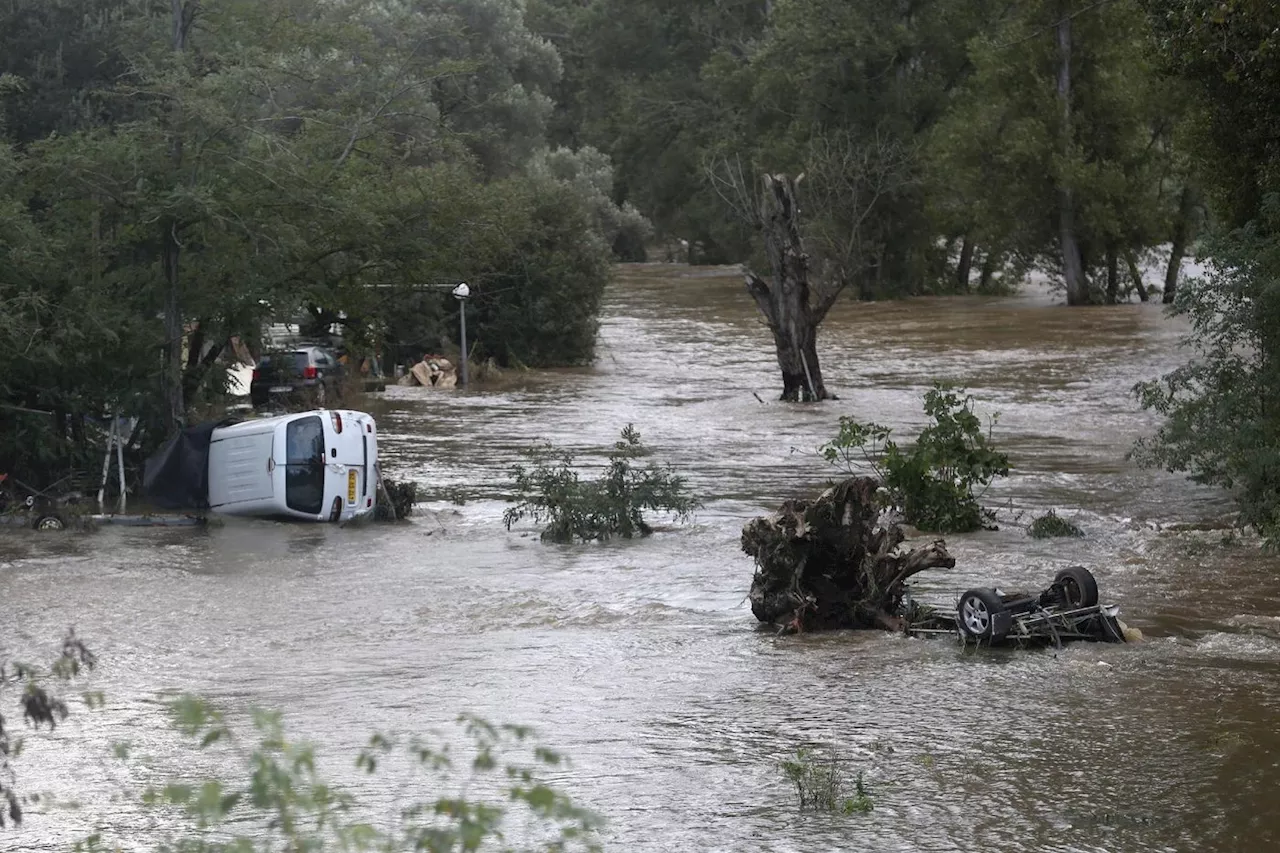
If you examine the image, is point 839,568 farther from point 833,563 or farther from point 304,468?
point 304,468

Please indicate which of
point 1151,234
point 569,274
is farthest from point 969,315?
point 569,274

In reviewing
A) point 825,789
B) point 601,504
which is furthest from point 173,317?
point 825,789

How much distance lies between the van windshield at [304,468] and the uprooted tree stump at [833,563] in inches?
335

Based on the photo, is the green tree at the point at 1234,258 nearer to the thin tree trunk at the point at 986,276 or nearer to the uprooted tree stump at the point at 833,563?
the uprooted tree stump at the point at 833,563

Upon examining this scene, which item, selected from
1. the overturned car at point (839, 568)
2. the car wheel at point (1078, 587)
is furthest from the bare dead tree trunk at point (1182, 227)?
the car wheel at point (1078, 587)

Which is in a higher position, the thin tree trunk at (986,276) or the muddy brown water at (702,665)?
the thin tree trunk at (986,276)

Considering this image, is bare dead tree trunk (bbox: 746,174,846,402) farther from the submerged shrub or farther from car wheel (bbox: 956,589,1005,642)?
car wheel (bbox: 956,589,1005,642)

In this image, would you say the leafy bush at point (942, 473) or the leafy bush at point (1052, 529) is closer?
the leafy bush at point (1052, 529)

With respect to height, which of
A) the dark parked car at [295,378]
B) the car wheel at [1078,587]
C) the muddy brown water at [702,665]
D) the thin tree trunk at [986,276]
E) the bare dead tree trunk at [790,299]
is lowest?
the muddy brown water at [702,665]

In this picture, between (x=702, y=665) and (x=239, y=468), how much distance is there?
1085 centimetres

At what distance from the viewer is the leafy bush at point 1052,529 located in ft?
63.6

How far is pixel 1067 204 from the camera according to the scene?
55969 millimetres

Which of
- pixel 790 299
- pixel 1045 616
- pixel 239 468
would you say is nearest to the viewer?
pixel 1045 616

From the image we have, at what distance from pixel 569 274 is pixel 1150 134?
2366 centimetres
